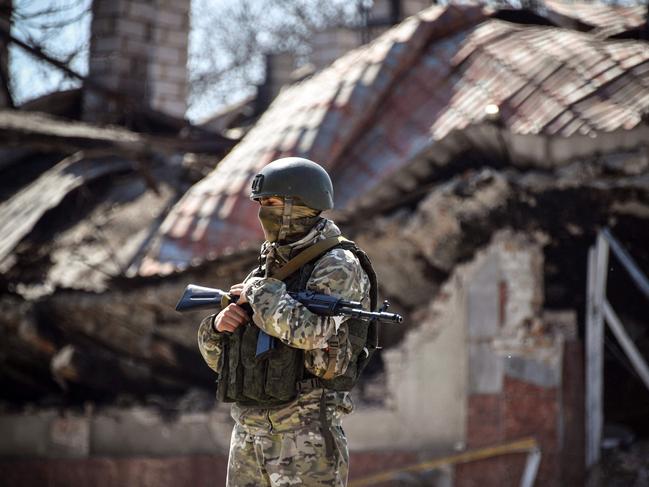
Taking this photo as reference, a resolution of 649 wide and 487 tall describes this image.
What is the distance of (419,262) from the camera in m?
9.07

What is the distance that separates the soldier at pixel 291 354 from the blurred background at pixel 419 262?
3.68 m

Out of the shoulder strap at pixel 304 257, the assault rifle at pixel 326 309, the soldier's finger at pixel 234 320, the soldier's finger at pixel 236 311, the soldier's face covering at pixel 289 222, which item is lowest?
the soldier's finger at pixel 234 320

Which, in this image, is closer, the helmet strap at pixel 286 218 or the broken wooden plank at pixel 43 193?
the helmet strap at pixel 286 218

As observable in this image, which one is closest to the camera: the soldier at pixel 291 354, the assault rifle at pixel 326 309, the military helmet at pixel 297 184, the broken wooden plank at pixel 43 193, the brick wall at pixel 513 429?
the assault rifle at pixel 326 309

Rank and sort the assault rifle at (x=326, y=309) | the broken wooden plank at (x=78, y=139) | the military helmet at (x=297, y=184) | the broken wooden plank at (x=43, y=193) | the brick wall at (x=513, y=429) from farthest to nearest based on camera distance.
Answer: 1. the broken wooden plank at (x=43, y=193)
2. the broken wooden plank at (x=78, y=139)
3. the brick wall at (x=513, y=429)
4. the military helmet at (x=297, y=184)
5. the assault rifle at (x=326, y=309)

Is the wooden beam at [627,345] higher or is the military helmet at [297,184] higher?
the military helmet at [297,184]

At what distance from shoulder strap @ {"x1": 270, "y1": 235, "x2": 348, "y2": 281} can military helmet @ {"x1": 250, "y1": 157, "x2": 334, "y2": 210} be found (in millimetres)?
152

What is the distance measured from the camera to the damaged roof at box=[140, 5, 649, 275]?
8.34 metres

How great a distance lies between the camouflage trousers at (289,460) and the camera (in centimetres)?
472

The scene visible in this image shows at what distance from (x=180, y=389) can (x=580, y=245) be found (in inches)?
144

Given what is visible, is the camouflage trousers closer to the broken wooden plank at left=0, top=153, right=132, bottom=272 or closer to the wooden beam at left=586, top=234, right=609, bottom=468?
the wooden beam at left=586, top=234, right=609, bottom=468

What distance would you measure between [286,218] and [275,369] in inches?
23.9

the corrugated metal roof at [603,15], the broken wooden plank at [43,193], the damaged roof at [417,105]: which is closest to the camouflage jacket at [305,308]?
the damaged roof at [417,105]

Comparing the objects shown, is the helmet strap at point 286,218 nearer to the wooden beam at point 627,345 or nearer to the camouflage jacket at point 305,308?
the camouflage jacket at point 305,308
